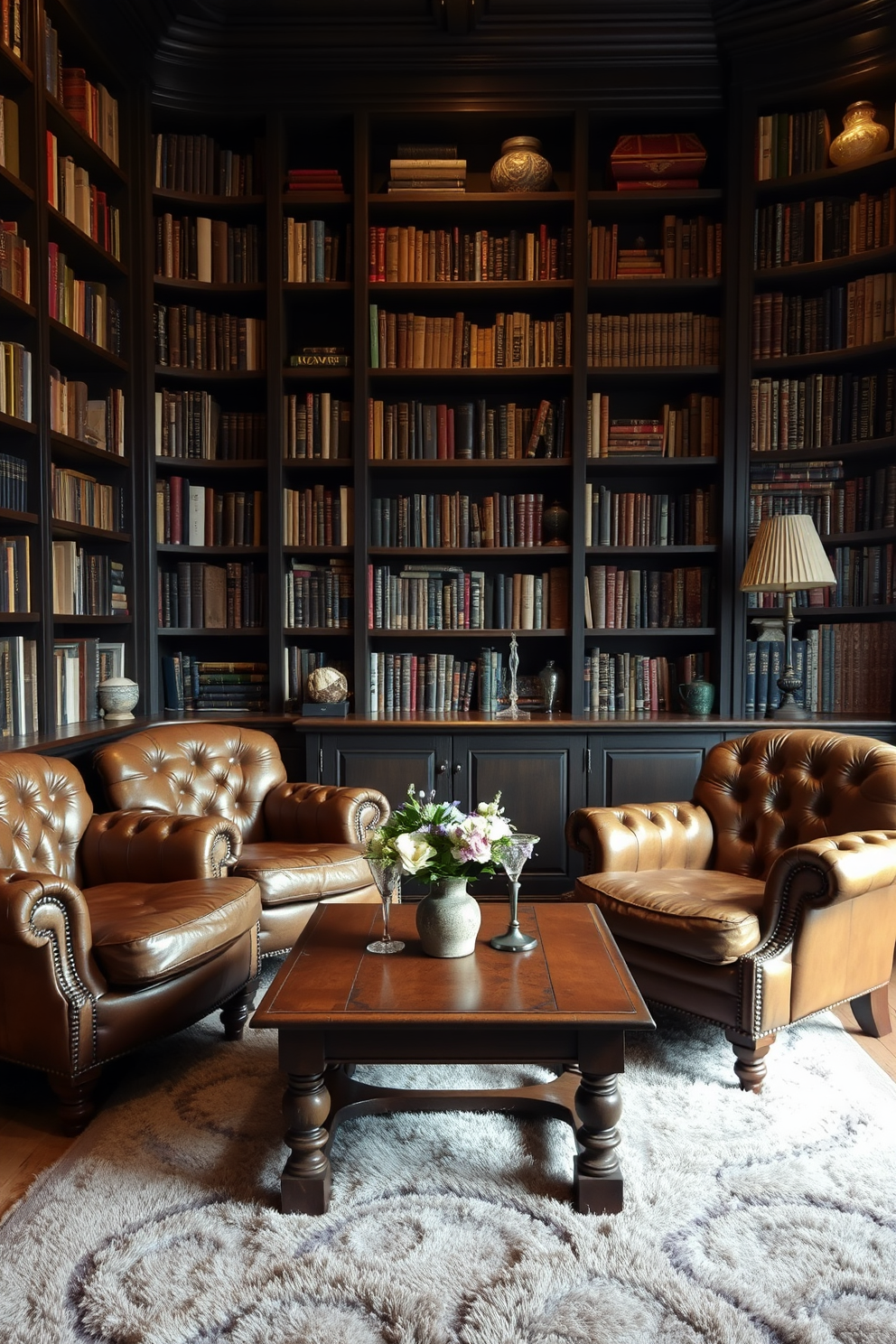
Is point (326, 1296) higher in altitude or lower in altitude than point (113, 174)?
lower

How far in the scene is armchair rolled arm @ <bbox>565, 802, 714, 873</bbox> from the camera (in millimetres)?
2873

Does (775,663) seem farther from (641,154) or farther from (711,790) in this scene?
(641,154)

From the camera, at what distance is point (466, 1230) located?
1.74m

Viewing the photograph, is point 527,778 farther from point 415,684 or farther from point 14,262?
point 14,262

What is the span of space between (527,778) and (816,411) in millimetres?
2018

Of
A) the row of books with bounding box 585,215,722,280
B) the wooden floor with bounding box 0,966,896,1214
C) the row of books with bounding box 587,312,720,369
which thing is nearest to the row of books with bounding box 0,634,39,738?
the wooden floor with bounding box 0,966,896,1214

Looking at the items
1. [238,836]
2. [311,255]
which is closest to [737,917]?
[238,836]

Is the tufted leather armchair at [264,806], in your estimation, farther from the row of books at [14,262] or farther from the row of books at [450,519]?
the row of books at [14,262]

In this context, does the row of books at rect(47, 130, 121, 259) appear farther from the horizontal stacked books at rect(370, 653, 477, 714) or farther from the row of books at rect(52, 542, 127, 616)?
the horizontal stacked books at rect(370, 653, 477, 714)

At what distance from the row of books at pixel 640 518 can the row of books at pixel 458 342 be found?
0.66 m

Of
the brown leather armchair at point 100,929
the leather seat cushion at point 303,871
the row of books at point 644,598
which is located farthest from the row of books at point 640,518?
the brown leather armchair at point 100,929

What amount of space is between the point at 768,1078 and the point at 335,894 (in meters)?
1.40

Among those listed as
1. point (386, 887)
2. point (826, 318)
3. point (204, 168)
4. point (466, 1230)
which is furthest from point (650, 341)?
point (466, 1230)

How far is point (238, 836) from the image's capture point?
2879mm
